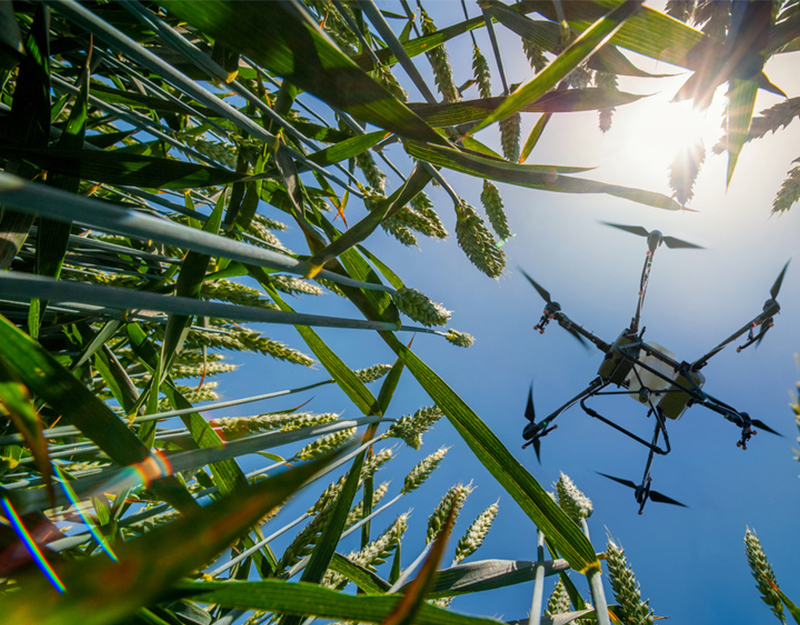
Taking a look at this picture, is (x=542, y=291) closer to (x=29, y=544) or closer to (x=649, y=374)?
(x=649, y=374)

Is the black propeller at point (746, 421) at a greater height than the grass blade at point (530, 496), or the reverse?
the black propeller at point (746, 421)

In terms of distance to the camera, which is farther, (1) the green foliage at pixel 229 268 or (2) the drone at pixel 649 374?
(2) the drone at pixel 649 374

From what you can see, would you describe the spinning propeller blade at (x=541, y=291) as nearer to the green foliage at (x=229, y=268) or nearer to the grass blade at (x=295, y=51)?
the green foliage at (x=229, y=268)

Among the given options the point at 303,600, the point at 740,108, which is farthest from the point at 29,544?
the point at 740,108

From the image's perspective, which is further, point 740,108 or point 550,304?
point 550,304

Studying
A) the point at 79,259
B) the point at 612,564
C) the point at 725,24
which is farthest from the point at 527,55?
the point at 612,564

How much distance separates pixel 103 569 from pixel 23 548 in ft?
0.65

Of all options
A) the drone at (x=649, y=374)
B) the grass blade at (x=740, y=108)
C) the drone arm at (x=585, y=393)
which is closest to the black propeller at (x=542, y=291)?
the drone at (x=649, y=374)

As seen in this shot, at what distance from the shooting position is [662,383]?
4.30 metres

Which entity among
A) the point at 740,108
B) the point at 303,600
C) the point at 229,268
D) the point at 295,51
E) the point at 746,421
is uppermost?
the point at 746,421

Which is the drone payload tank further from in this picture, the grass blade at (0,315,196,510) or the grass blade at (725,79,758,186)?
the grass blade at (0,315,196,510)

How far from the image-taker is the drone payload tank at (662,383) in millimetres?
3910

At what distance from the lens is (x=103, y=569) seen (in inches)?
9.0

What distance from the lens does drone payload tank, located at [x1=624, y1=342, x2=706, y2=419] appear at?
3.91m
